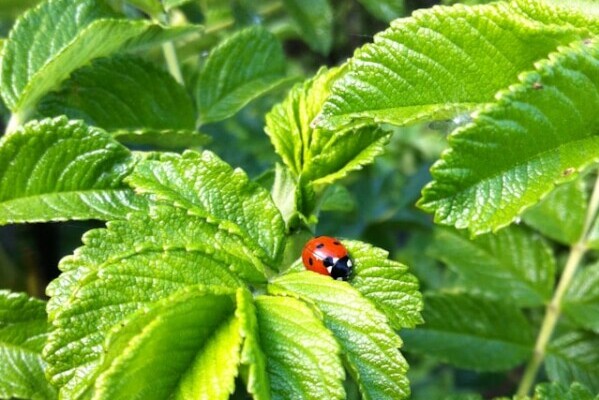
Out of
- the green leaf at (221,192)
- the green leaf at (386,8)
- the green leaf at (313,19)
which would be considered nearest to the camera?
the green leaf at (221,192)

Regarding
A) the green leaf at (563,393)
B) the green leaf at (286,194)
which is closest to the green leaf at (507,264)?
the green leaf at (563,393)

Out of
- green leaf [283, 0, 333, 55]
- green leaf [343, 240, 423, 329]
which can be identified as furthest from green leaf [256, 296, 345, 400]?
green leaf [283, 0, 333, 55]

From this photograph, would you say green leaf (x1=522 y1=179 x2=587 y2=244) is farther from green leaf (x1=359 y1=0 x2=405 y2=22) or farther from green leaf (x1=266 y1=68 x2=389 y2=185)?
green leaf (x1=266 y1=68 x2=389 y2=185)

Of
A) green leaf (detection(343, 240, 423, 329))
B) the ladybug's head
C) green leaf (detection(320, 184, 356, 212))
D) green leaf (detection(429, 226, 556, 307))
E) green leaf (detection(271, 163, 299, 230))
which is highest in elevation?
green leaf (detection(271, 163, 299, 230))

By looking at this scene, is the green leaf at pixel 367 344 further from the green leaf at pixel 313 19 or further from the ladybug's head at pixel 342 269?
the green leaf at pixel 313 19

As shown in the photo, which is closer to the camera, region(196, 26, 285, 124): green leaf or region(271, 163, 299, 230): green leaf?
region(271, 163, 299, 230): green leaf
